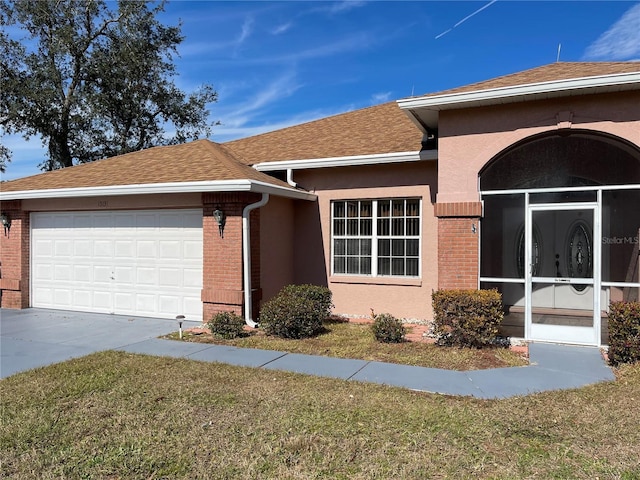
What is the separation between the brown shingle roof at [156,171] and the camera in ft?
34.4

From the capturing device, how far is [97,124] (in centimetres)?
2578

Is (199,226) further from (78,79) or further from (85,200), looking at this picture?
(78,79)

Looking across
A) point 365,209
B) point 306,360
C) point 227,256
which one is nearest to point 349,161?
point 365,209

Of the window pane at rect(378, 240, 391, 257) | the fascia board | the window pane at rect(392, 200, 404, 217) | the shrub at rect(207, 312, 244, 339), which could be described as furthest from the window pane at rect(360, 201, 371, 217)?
the shrub at rect(207, 312, 244, 339)

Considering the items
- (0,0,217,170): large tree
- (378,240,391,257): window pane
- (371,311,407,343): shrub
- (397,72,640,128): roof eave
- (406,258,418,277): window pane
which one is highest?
(0,0,217,170): large tree

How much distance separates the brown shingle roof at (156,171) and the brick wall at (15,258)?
0.66 m

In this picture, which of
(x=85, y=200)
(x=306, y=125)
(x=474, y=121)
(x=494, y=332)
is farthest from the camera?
(x=306, y=125)

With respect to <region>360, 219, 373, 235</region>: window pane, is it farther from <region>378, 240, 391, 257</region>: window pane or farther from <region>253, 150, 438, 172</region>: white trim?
<region>253, 150, 438, 172</region>: white trim

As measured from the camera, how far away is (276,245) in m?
11.1

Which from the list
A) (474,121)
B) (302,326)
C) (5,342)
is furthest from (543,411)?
(5,342)

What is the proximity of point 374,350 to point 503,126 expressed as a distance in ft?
14.6

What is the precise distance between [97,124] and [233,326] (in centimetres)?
2152

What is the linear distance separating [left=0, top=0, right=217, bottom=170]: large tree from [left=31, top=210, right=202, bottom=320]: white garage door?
14224mm

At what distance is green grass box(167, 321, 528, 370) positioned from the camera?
706cm
